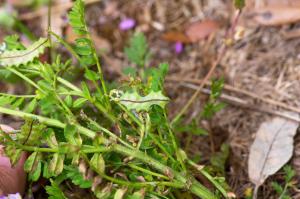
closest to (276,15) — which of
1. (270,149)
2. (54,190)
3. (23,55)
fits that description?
(270,149)

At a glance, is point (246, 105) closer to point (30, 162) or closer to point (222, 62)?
point (222, 62)

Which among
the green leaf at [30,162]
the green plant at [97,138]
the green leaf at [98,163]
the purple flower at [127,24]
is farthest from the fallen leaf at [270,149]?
the purple flower at [127,24]

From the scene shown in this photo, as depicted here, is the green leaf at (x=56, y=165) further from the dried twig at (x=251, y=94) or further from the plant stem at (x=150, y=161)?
the dried twig at (x=251, y=94)

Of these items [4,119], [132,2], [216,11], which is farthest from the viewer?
[132,2]

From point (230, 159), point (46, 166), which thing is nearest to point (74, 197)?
point (46, 166)

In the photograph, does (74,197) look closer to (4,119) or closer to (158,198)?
(158,198)

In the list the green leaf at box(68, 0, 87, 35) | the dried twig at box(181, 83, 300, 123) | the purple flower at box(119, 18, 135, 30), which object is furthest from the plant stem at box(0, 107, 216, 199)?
the purple flower at box(119, 18, 135, 30)

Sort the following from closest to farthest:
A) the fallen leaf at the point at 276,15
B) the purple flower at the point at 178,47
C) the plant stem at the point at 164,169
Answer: the plant stem at the point at 164,169 → the fallen leaf at the point at 276,15 → the purple flower at the point at 178,47
